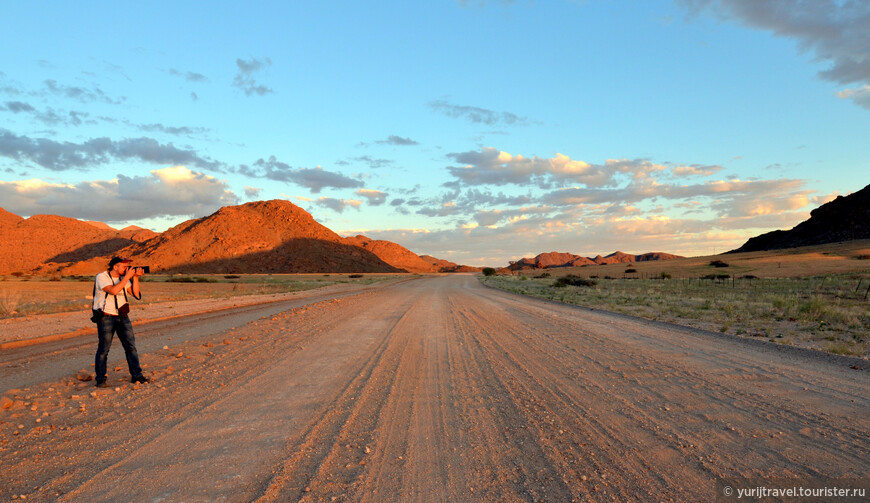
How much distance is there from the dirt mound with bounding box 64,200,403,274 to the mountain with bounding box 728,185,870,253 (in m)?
131

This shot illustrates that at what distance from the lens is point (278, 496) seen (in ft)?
11.7

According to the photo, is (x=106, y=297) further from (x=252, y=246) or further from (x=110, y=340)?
(x=252, y=246)

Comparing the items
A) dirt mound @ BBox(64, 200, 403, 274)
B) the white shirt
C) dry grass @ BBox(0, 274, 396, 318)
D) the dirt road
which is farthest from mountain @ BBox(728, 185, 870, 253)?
the white shirt

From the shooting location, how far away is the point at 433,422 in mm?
5312

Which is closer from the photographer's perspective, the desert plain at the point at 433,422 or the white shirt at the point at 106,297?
the desert plain at the point at 433,422

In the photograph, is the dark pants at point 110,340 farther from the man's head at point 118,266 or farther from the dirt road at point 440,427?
the man's head at point 118,266

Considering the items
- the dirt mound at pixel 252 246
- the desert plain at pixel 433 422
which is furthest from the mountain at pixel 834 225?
the desert plain at pixel 433 422

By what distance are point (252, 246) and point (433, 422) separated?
135 m

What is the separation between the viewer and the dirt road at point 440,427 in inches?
149

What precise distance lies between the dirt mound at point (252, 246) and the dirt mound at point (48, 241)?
2250 centimetres

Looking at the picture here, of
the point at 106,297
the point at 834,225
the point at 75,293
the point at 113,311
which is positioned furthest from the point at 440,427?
the point at 834,225

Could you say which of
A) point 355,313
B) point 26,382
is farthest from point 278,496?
point 355,313

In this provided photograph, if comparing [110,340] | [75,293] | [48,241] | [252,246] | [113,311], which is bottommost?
[75,293]

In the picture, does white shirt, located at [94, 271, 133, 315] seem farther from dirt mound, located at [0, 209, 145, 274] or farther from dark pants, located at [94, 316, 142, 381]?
dirt mound, located at [0, 209, 145, 274]
